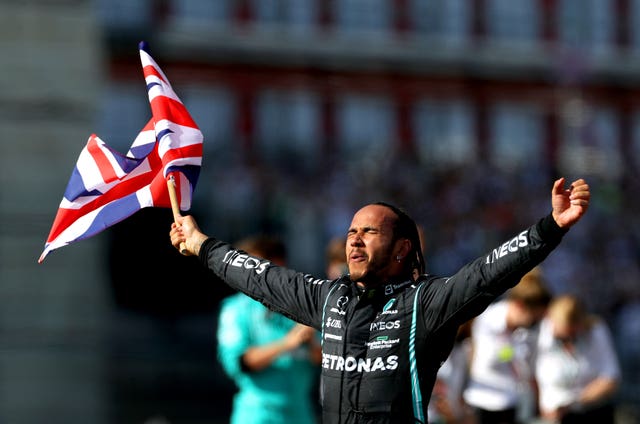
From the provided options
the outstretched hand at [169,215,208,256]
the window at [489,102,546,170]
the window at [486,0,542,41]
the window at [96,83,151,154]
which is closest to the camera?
the outstretched hand at [169,215,208,256]

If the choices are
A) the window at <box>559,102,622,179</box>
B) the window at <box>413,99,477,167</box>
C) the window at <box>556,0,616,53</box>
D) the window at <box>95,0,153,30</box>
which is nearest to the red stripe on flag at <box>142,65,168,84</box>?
the window at <box>95,0,153,30</box>

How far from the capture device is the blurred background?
9562 mm

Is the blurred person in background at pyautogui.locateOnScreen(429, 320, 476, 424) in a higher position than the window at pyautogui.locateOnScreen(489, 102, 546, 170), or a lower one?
lower

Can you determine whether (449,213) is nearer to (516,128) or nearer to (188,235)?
(516,128)

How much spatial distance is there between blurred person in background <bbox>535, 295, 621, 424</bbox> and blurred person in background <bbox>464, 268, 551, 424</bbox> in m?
0.16

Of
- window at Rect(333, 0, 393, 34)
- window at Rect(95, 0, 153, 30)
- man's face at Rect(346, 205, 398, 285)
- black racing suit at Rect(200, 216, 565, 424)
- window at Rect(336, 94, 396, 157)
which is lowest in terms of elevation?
black racing suit at Rect(200, 216, 565, 424)

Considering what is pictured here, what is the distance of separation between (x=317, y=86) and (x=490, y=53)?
475cm

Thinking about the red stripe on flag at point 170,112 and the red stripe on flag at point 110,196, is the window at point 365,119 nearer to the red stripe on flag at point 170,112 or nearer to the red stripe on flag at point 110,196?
the red stripe on flag at point 110,196

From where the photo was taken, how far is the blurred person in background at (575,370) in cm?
837

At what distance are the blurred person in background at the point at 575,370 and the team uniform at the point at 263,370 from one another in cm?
207

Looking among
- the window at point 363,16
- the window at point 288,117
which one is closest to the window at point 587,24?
the window at point 363,16

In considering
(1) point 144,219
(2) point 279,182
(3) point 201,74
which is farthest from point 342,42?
(1) point 144,219

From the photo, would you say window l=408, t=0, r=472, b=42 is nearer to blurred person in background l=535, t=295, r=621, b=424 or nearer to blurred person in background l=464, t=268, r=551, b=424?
blurred person in background l=535, t=295, r=621, b=424

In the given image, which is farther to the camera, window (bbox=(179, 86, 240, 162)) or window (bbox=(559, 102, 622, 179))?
window (bbox=(179, 86, 240, 162))
